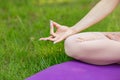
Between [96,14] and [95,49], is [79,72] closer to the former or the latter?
[95,49]

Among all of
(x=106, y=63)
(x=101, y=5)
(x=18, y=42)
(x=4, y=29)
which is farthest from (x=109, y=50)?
(x=4, y=29)

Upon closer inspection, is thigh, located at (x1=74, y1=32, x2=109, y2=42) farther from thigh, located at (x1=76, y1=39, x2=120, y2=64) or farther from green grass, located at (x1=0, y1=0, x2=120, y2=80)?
green grass, located at (x1=0, y1=0, x2=120, y2=80)

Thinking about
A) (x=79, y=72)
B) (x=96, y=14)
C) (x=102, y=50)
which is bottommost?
(x=79, y=72)

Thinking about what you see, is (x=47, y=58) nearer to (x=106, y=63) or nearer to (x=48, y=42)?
(x=48, y=42)

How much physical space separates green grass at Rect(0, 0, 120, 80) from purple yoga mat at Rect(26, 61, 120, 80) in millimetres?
233

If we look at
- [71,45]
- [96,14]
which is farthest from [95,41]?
[96,14]

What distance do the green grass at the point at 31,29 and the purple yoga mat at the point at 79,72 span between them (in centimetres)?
23

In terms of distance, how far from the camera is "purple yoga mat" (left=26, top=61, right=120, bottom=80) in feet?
9.07

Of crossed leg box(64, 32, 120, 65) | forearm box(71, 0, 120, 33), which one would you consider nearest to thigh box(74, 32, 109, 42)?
crossed leg box(64, 32, 120, 65)

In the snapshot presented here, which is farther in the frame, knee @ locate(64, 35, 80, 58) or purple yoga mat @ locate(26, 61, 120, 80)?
knee @ locate(64, 35, 80, 58)

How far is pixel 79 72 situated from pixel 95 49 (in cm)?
19

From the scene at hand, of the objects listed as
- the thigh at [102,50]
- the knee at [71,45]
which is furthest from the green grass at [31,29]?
the thigh at [102,50]

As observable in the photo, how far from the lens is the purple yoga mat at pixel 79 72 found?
2.76 meters

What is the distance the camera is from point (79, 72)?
2.81 metres
